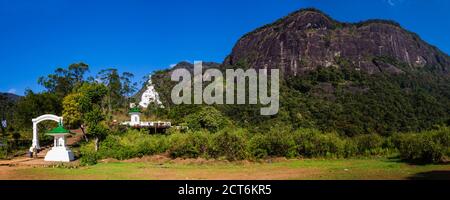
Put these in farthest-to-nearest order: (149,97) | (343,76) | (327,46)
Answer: (327,46) < (343,76) < (149,97)

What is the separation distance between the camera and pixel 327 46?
99.9 meters

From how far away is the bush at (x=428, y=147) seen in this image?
51.5 ft

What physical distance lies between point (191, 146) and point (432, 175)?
1095 cm

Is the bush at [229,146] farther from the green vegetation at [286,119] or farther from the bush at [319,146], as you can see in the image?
the bush at [319,146]

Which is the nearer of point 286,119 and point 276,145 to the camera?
point 276,145

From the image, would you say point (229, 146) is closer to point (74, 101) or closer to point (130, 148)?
point (130, 148)

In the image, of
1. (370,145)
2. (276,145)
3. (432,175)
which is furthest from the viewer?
(370,145)

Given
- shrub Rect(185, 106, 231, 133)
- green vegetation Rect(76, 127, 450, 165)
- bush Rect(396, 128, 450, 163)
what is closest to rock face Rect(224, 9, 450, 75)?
shrub Rect(185, 106, 231, 133)

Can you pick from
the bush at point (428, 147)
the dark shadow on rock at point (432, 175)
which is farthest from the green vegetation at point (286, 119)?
the dark shadow on rock at point (432, 175)

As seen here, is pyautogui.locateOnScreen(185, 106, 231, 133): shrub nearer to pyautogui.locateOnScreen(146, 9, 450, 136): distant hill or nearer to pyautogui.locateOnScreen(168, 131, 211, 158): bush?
pyautogui.locateOnScreen(146, 9, 450, 136): distant hill

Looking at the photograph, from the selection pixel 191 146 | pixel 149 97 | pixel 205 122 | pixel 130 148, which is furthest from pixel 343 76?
pixel 130 148

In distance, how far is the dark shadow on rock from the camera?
11.8m

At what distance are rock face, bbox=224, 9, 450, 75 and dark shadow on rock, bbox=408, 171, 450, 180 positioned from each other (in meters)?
79.7
